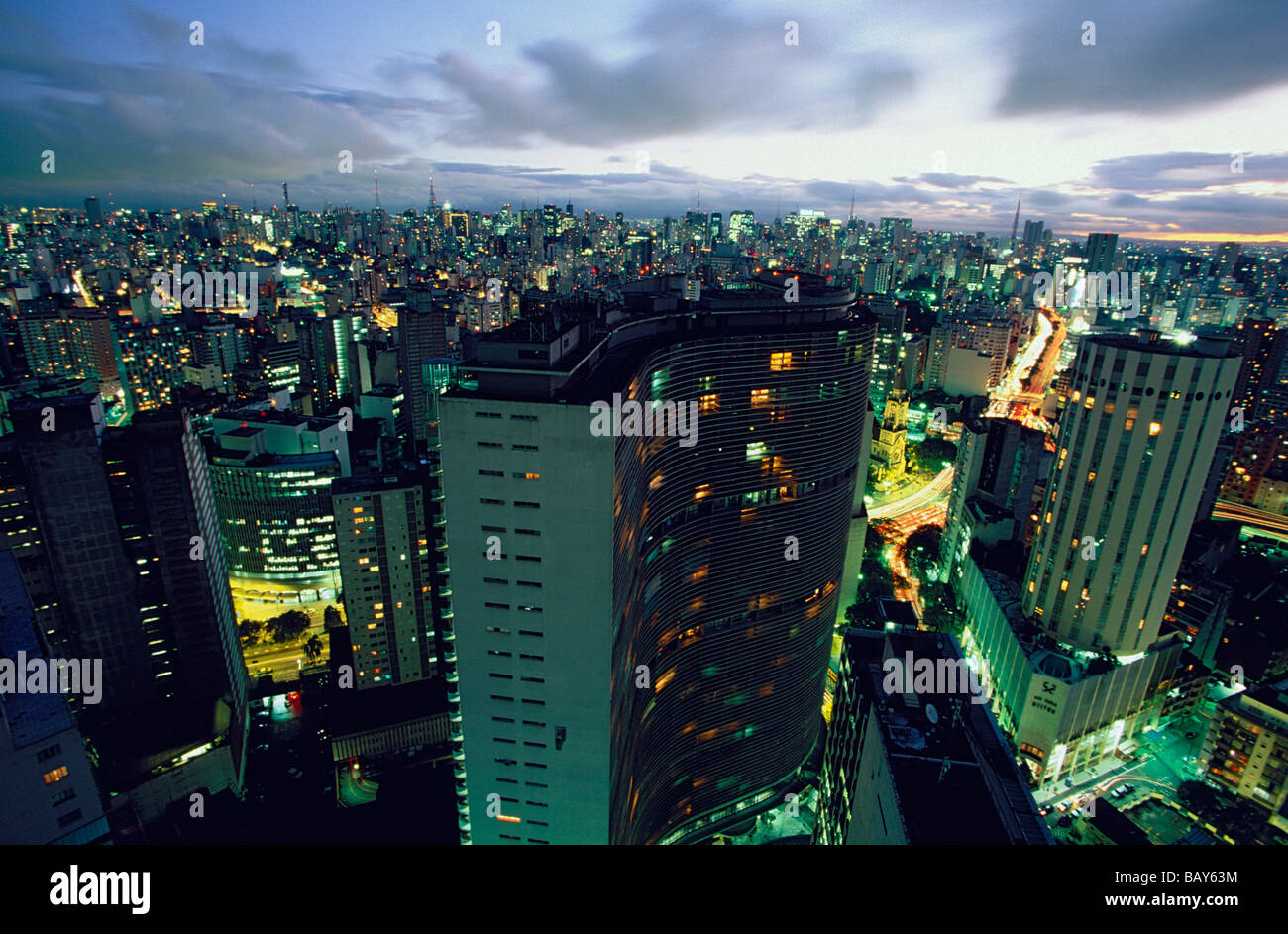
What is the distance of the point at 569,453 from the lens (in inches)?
461

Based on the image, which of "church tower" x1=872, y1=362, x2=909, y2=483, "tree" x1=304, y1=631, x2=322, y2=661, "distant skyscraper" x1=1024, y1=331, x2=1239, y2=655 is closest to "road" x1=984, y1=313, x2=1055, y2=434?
"church tower" x1=872, y1=362, x2=909, y2=483

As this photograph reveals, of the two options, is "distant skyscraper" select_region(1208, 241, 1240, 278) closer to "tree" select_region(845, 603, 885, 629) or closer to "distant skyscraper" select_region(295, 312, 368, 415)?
"tree" select_region(845, 603, 885, 629)

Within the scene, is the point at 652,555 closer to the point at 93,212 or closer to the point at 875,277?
the point at 875,277

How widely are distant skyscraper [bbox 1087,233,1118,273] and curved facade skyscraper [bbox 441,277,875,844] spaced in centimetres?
9899

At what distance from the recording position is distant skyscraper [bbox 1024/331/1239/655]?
943 inches

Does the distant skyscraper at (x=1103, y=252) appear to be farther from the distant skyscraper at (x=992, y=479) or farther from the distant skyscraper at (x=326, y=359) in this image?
the distant skyscraper at (x=326, y=359)


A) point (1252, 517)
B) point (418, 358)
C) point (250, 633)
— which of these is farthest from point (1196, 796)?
point (418, 358)

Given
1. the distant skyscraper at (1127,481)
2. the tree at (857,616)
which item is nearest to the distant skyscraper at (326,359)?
the tree at (857,616)

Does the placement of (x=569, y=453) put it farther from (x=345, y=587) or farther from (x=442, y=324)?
(x=442, y=324)

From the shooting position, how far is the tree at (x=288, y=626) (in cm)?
3709

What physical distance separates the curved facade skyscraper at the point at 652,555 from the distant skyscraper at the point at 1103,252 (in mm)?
98994

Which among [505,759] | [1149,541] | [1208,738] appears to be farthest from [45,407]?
[1208,738]

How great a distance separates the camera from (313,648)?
120 feet
